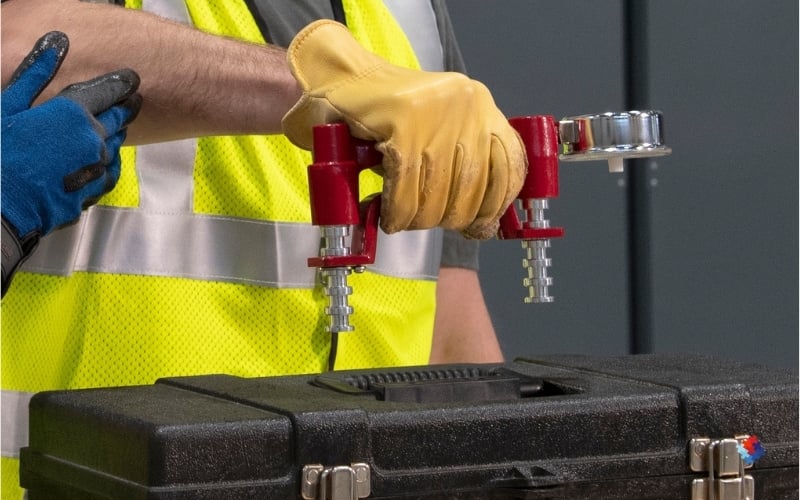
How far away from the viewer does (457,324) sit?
192 centimetres

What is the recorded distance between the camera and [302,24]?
65.9 inches

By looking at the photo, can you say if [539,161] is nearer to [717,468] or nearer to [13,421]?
[717,468]

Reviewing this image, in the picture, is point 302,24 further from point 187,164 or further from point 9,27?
point 9,27

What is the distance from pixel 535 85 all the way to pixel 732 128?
12.9 inches

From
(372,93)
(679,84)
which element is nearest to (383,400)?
(372,93)

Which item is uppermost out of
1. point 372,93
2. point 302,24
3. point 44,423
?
point 302,24

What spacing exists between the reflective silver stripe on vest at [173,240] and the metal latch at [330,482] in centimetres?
47

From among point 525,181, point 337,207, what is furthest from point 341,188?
point 525,181

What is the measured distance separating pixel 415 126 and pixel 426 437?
0.86 feet

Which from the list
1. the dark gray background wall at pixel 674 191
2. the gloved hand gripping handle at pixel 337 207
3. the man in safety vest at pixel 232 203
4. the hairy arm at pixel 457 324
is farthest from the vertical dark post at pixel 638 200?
the gloved hand gripping handle at pixel 337 207

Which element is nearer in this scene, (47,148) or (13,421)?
(47,148)

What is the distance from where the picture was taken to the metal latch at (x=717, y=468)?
123 centimetres

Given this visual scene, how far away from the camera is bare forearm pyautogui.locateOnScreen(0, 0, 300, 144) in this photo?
1.36 m

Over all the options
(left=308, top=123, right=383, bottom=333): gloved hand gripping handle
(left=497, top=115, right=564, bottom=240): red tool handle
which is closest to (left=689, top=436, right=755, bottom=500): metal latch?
(left=497, top=115, right=564, bottom=240): red tool handle
